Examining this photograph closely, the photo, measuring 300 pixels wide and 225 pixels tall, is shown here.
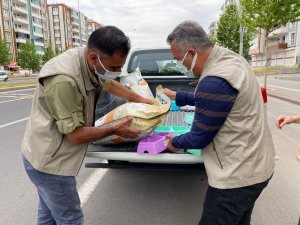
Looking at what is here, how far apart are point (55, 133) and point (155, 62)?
12.3 feet

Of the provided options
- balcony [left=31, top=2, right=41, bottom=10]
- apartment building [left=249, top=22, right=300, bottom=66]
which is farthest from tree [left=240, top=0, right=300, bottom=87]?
balcony [left=31, top=2, right=41, bottom=10]

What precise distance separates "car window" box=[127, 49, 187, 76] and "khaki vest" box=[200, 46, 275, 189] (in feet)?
11.5

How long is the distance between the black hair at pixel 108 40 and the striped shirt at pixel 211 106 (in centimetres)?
55

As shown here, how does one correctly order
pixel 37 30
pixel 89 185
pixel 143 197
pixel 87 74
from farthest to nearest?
pixel 37 30 → pixel 89 185 → pixel 143 197 → pixel 87 74

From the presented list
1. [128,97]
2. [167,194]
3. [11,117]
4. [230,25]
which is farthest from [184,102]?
[230,25]

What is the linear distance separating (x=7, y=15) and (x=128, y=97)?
7598cm

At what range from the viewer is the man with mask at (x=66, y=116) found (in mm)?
1753

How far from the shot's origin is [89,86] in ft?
6.44

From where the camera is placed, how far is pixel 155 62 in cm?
540

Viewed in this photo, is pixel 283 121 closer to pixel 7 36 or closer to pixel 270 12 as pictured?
pixel 270 12

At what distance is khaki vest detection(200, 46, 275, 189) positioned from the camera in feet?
5.68

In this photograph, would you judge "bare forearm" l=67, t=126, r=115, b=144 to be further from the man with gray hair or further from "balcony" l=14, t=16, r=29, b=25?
"balcony" l=14, t=16, r=29, b=25

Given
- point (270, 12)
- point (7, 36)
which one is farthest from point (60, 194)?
point (7, 36)

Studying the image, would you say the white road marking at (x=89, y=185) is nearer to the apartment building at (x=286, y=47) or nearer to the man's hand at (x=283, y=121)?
the man's hand at (x=283, y=121)
